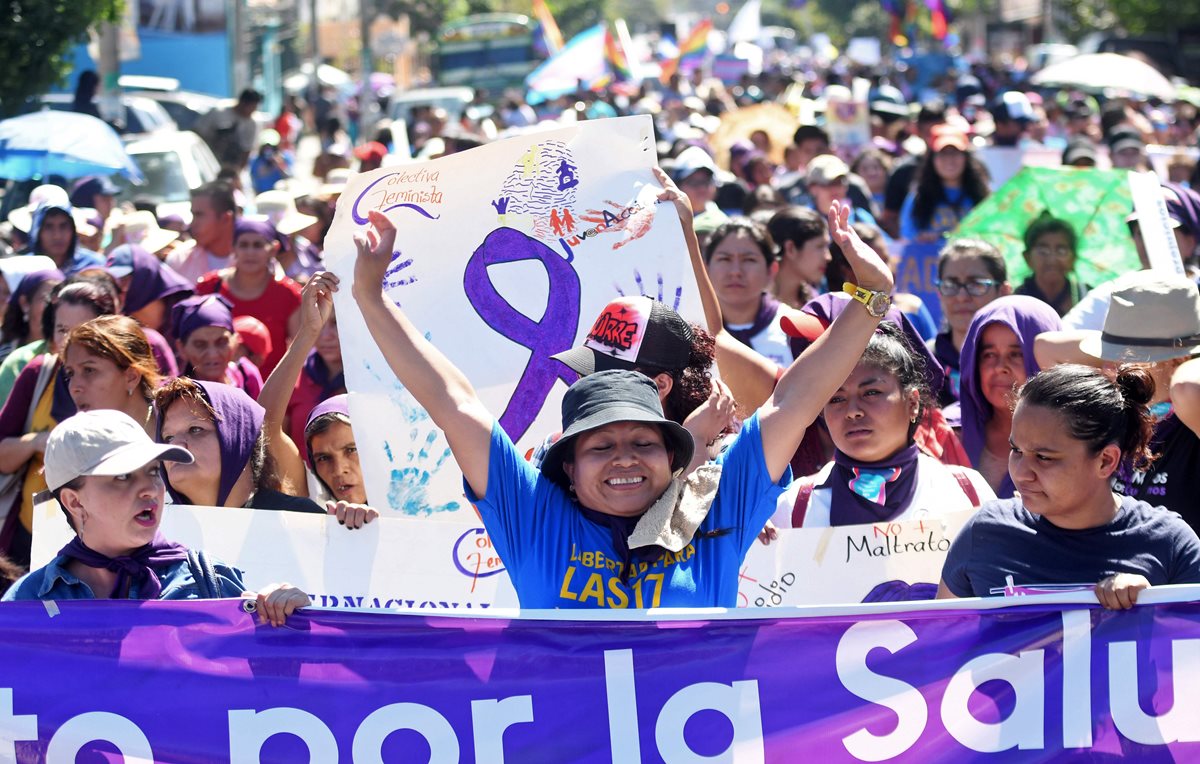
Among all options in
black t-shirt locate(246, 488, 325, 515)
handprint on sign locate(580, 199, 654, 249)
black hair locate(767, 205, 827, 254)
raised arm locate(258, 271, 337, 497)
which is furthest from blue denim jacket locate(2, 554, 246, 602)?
black hair locate(767, 205, 827, 254)

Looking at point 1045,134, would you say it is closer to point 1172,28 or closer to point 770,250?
point 770,250

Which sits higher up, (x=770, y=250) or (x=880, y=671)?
(x=770, y=250)

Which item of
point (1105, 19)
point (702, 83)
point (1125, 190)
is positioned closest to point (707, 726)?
point (1125, 190)

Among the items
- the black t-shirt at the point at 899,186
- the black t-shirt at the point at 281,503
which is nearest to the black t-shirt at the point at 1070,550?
the black t-shirt at the point at 281,503

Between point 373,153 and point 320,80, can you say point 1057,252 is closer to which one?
point 373,153

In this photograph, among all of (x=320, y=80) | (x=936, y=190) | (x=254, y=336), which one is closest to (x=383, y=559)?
(x=254, y=336)

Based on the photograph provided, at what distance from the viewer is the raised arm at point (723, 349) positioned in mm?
5109

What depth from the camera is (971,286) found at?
252 inches

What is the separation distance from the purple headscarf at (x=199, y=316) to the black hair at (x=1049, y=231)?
3.72 m

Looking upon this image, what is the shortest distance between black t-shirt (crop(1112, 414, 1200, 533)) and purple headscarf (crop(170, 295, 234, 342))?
3468 millimetres

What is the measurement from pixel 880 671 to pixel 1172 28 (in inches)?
1531

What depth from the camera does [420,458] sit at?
197 inches

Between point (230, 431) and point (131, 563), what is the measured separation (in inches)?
48.5

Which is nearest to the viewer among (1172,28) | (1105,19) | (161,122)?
(161,122)
